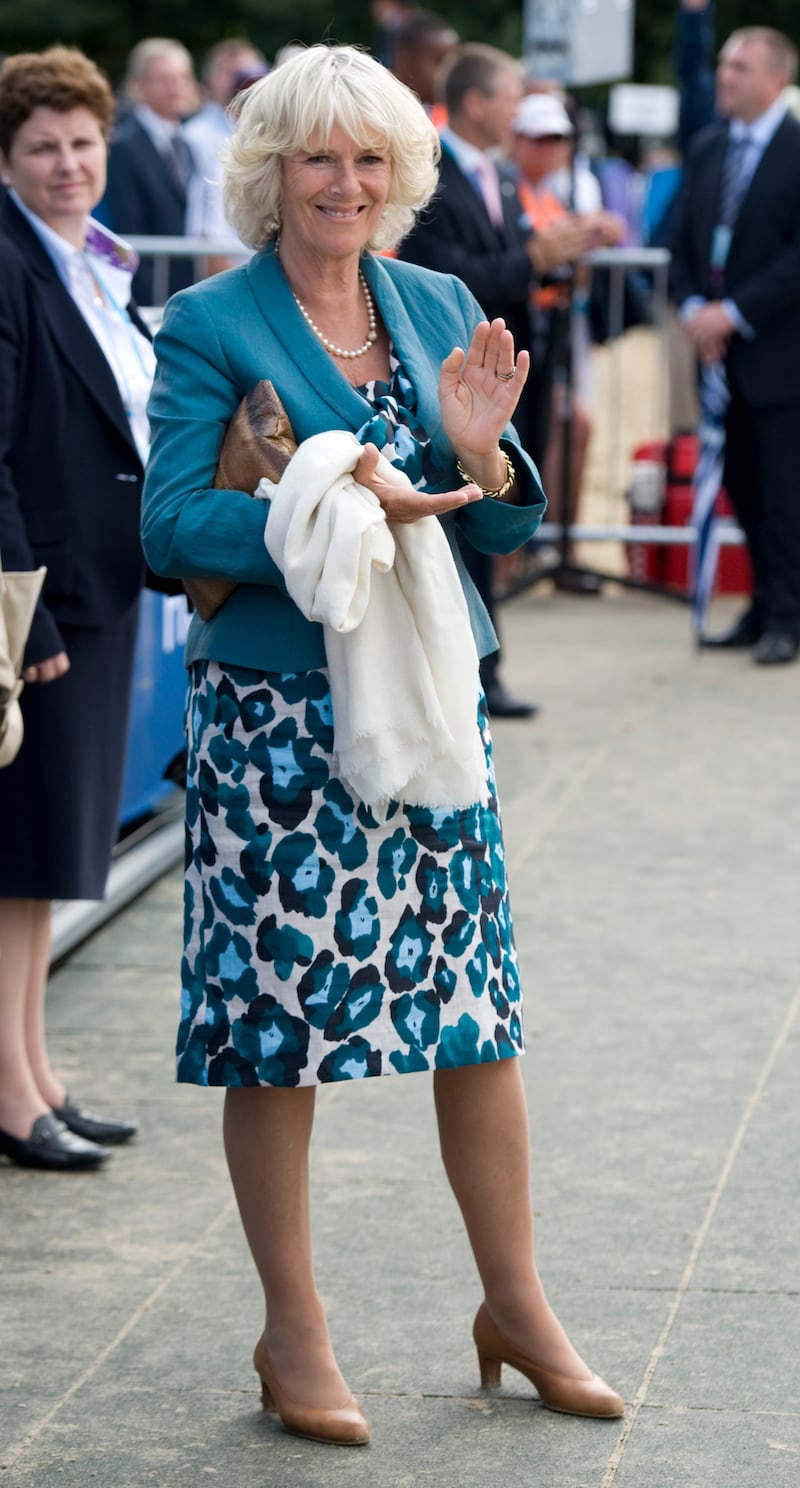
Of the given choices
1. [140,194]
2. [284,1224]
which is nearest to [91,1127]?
[284,1224]

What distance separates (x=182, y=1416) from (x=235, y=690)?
1.12 m

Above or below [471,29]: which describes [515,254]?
below

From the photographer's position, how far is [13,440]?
4.27m

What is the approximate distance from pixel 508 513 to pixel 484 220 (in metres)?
5.19

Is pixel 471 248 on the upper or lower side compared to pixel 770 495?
upper

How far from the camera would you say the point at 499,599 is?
34.0ft

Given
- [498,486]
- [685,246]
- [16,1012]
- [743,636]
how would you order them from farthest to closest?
[743,636] → [685,246] → [16,1012] → [498,486]

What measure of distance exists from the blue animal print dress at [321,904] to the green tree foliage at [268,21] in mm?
34274

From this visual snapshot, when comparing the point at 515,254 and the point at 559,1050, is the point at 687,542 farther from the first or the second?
the point at 559,1050

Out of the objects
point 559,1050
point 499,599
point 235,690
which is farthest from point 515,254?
point 235,690

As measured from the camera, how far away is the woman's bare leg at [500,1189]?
3.36 metres

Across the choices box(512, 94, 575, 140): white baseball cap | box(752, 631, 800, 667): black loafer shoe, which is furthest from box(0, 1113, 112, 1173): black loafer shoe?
box(512, 94, 575, 140): white baseball cap

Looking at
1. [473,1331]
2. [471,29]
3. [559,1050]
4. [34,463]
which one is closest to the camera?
[473,1331]

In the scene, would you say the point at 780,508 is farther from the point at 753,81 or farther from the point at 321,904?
the point at 321,904
